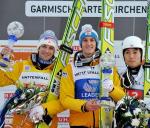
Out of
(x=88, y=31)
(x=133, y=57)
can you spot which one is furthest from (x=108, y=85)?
(x=88, y=31)

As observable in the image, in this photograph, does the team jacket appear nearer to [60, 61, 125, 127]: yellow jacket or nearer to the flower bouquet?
[60, 61, 125, 127]: yellow jacket

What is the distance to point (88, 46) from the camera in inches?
160

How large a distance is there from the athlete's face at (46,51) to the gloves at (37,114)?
48 cm

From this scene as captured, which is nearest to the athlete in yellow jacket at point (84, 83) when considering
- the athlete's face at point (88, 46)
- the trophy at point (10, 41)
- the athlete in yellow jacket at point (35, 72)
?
the athlete's face at point (88, 46)

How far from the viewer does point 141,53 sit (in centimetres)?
412

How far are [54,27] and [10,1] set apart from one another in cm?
56

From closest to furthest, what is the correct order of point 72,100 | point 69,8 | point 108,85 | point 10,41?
point 108,85, point 72,100, point 10,41, point 69,8

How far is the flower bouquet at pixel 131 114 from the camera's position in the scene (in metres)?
3.69

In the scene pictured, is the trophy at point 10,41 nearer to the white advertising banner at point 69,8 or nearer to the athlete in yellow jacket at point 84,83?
the athlete in yellow jacket at point 84,83

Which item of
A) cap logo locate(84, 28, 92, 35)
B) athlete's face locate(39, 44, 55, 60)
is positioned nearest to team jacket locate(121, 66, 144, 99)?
cap logo locate(84, 28, 92, 35)

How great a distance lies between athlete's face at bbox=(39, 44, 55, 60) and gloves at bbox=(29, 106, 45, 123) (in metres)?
0.48

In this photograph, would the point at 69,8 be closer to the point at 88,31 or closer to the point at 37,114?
the point at 88,31

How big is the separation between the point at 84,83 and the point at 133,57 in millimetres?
458

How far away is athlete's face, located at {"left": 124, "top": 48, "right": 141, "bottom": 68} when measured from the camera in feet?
13.4
